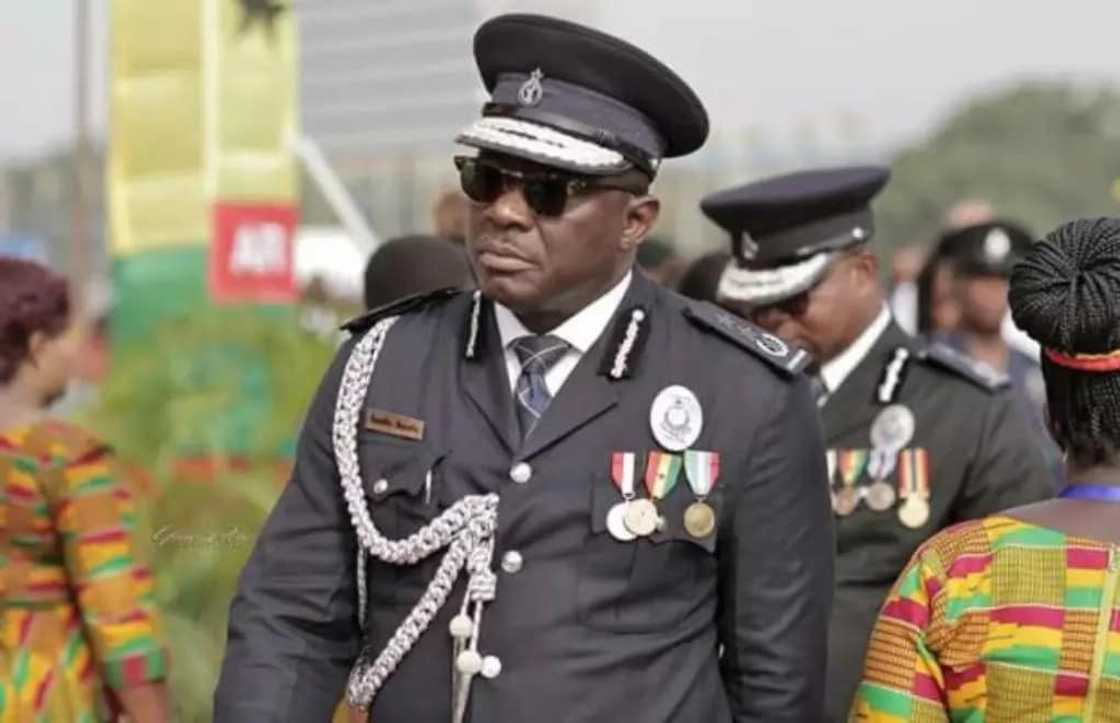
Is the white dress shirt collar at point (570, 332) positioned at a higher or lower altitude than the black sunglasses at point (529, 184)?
lower

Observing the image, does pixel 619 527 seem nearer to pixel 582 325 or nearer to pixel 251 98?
pixel 582 325

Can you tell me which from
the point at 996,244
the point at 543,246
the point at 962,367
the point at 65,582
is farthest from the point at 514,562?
the point at 996,244

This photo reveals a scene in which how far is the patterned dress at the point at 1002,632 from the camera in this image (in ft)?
11.2

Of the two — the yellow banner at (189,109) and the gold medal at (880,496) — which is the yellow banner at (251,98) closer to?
the yellow banner at (189,109)

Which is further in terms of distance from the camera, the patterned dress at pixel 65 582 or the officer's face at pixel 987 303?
the officer's face at pixel 987 303

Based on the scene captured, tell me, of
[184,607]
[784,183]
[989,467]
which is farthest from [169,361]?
[989,467]

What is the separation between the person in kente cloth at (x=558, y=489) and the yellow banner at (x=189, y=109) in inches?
229

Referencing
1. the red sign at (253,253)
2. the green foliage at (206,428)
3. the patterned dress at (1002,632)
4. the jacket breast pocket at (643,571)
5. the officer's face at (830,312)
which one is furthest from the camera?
the red sign at (253,253)

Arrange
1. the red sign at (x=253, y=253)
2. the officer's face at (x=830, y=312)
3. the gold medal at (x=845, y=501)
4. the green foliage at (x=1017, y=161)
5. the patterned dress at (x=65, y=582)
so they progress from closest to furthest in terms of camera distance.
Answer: the patterned dress at (x=65, y=582) < the gold medal at (x=845, y=501) < the officer's face at (x=830, y=312) < the red sign at (x=253, y=253) < the green foliage at (x=1017, y=161)

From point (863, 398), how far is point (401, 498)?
77.9 inches

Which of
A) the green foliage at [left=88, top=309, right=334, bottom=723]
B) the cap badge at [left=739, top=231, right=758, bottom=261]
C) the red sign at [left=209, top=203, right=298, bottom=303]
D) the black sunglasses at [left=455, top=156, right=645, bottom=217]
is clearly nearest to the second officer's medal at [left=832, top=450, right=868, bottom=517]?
the cap badge at [left=739, top=231, right=758, bottom=261]

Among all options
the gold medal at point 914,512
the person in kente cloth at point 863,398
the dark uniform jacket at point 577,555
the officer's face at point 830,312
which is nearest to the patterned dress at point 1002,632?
the dark uniform jacket at point 577,555

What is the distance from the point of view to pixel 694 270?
7344 millimetres

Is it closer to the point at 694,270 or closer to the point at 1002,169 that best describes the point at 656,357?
the point at 694,270
